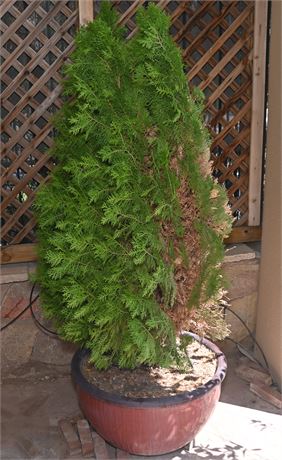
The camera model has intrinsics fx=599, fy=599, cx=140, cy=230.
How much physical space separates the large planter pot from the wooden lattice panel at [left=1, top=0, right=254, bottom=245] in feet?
4.16

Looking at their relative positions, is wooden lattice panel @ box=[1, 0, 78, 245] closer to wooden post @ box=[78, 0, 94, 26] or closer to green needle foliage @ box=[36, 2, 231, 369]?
wooden post @ box=[78, 0, 94, 26]

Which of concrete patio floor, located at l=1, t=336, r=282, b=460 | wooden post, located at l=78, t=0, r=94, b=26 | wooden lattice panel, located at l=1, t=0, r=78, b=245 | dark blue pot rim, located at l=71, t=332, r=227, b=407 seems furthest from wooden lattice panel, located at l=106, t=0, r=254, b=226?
dark blue pot rim, located at l=71, t=332, r=227, b=407

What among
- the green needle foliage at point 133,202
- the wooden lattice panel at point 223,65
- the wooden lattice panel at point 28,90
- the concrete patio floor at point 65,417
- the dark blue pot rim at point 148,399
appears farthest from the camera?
the wooden lattice panel at point 223,65

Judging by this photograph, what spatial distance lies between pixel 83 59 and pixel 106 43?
0.12 metres

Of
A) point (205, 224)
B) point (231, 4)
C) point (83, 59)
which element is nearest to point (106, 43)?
point (83, 59)

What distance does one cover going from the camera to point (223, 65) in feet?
11.6

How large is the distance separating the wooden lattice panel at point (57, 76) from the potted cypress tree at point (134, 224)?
0.75 meters

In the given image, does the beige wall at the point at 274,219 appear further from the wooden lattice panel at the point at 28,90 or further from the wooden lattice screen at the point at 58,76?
the wooden lattice panel at the point at 28,90

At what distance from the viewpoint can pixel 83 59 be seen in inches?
94.8

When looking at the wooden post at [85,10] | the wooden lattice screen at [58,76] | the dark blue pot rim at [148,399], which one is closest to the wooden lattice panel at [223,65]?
the wooden lattice screen at [58,76]

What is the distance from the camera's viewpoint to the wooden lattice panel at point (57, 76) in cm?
331

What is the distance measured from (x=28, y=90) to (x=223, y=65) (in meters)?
1.14

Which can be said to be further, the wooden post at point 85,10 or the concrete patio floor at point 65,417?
the wooden post at point 85,10

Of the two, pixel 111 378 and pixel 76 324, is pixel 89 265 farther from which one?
pixel 111 378
